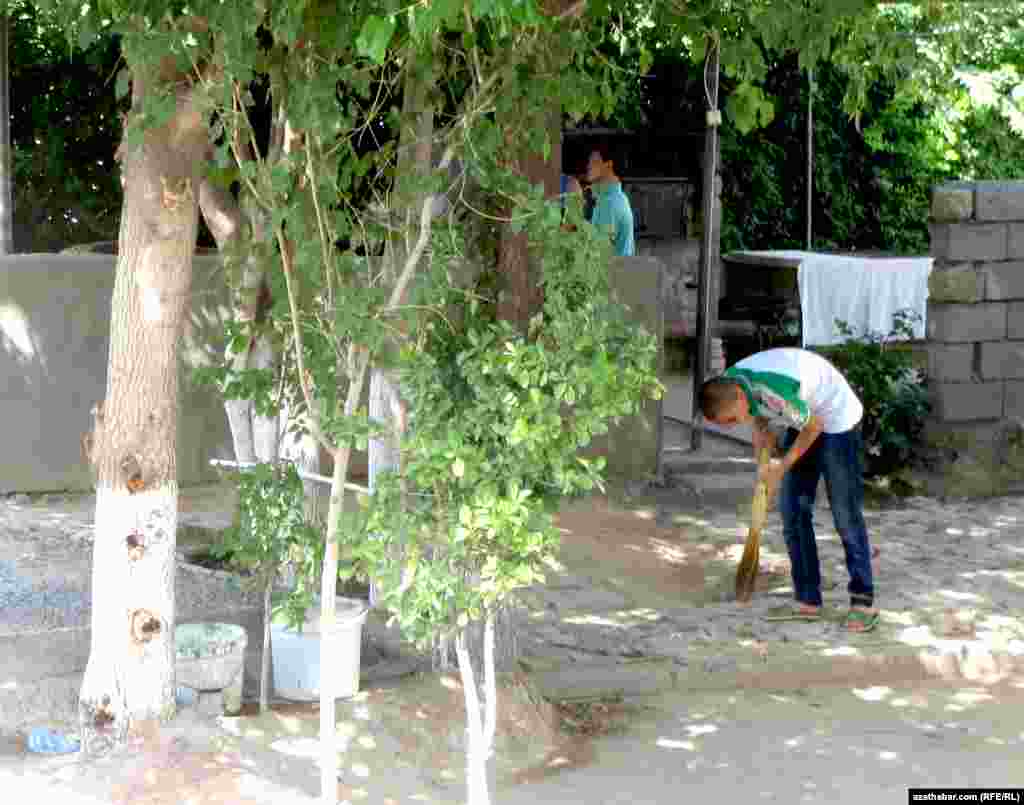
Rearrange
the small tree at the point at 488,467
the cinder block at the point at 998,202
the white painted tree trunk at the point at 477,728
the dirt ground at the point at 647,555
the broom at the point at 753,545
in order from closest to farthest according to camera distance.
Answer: the small tree at the point at 488,467 → the white painted tree trunk at the point at 477,728 → the broom at the point at 753,545 → the dirt ground at the point at 647,555 → the cinder block at the point at 998,202

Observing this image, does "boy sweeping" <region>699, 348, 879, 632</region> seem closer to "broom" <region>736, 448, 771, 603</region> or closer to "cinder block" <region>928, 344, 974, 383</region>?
"broom" <region>736, 448, 771, 603</region>

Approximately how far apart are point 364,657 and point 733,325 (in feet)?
28.9

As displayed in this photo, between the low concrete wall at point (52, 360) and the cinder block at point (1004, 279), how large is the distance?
16.5 feet

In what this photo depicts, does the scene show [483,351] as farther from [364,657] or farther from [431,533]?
[364,657]

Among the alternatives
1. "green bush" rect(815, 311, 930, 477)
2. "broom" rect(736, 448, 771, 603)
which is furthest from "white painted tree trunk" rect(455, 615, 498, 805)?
"green bush" rect(815, 311, 930, 477)

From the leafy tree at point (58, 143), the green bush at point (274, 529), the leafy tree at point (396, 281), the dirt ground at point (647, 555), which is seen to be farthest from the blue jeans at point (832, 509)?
the leafy tree at point (58, 143)

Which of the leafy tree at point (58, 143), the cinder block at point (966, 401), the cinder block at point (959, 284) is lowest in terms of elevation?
the cinder block at point (966, 401)

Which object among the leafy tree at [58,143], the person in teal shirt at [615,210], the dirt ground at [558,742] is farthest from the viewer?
the leafy tree at [58,143]

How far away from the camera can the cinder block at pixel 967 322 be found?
420 inches

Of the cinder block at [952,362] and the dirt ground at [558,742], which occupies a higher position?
the cinder block at [952,362]

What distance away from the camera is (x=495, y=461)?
4.89 metres

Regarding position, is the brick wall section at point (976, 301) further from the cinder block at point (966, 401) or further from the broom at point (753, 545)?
the broom at point (753, 545)

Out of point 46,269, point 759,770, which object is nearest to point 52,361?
point 46,269

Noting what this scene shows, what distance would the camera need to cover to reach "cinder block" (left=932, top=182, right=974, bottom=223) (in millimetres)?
10539
